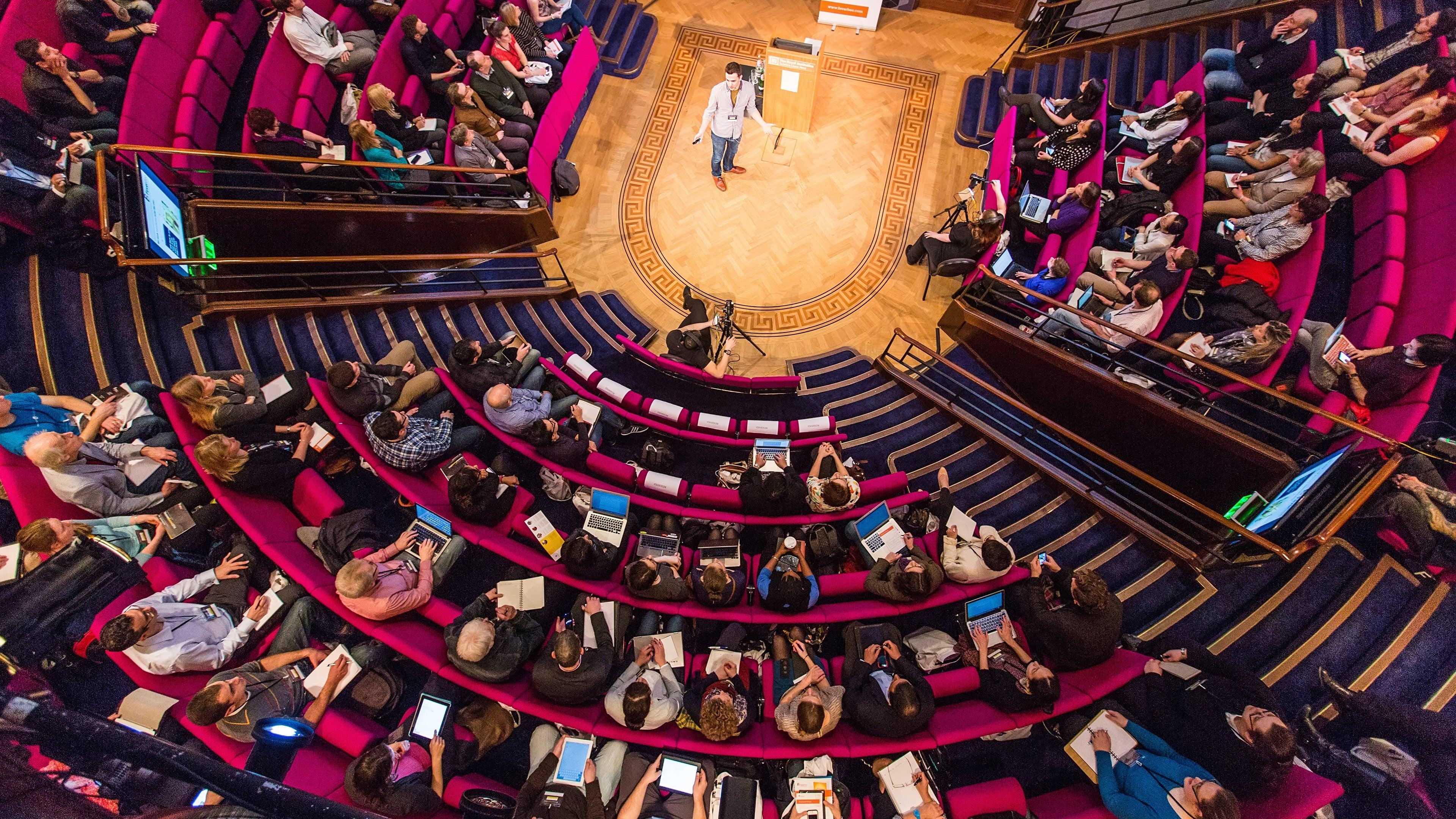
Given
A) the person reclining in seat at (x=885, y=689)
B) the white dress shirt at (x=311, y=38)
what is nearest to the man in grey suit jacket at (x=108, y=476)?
the white dress shirt at (x=311, y=38)

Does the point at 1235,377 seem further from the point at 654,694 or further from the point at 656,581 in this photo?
the point at 654,694

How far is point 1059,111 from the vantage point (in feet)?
19.7

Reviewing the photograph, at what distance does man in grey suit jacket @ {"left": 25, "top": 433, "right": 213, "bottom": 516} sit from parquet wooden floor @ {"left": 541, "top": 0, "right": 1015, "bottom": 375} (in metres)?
3.53

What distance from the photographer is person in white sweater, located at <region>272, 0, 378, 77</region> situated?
5098mm

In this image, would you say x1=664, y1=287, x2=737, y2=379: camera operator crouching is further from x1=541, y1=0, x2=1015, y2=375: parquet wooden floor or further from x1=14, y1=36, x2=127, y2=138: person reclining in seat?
→ x1=14, y1=36, x2=127, y2=138: person reclining in seat

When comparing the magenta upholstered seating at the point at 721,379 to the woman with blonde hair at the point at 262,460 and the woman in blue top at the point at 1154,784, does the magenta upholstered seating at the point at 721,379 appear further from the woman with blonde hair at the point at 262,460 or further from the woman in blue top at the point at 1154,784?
the woman in blue top at the point at 1154,784

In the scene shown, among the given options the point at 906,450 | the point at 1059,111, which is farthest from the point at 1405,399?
the point at 1059,111

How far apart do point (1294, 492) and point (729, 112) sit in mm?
5443

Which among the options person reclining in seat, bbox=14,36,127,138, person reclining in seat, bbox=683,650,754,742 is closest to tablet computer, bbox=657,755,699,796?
person reclining in seat, bbox=683,650,754,742

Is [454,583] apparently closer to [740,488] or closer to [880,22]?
[740,488]

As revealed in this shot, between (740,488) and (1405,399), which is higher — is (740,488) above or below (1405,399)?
below

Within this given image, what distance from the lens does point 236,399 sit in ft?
12.8

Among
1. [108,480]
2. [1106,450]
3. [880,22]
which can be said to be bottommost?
[108,480]

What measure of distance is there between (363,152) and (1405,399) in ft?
26.5
